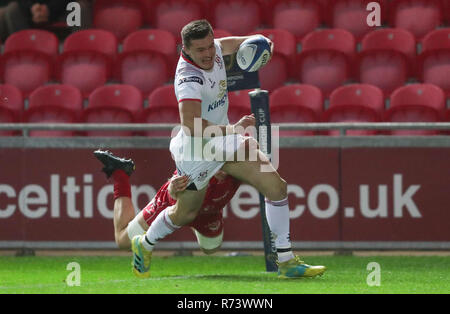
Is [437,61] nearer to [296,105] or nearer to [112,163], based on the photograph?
[296,105]

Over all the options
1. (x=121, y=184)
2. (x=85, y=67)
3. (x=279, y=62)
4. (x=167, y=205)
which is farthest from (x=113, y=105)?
(x=167, y=205)

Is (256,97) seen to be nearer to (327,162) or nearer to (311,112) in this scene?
(327,162)

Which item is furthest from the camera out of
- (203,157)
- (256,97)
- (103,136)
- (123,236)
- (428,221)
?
(103,136)

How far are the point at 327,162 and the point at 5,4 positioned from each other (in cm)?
662

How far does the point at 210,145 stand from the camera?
6.59 meters

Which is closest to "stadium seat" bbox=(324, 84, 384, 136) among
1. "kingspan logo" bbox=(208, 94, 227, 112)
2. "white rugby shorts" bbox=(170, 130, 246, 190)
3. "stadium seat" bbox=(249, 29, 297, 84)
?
"stadium seat" bbox=(249, 29, 297, 84)

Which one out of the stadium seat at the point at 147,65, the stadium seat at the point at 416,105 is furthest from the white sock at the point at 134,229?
the stadium seat at the point at 147,65

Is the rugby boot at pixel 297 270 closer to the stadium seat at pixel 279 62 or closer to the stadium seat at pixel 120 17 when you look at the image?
the stadium seat at pixel 279 62

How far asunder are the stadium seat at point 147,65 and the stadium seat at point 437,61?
2.88 meters

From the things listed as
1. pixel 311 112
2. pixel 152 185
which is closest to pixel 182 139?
pixel 152 185

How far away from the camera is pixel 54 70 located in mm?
11945

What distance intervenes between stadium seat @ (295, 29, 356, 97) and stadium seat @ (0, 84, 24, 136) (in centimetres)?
318

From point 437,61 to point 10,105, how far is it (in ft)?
15.6

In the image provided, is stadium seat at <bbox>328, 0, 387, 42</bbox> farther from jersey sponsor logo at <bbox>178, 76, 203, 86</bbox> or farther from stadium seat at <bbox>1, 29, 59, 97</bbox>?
jersey sponsor logo at <bbox>178, 76, 203, 86</bbox>
